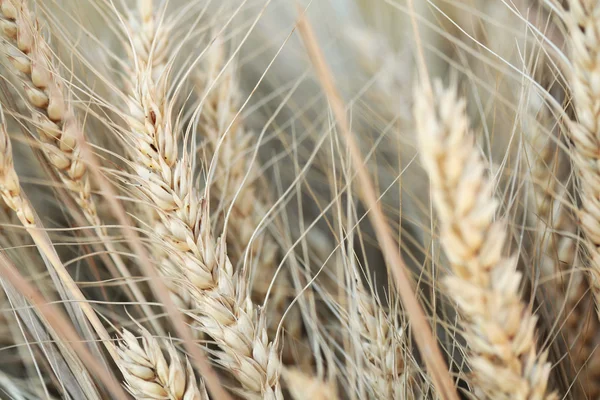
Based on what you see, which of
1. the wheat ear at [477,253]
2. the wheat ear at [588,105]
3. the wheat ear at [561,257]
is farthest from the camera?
the wheat ear at [561,257]

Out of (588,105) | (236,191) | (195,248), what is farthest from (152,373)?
(588,105)

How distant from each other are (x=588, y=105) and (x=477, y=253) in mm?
177

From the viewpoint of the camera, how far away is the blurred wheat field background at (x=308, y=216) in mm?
285

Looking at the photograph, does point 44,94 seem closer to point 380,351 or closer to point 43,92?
point 43,92

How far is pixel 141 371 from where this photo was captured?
37 centimetres

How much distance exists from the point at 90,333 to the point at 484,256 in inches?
13.8

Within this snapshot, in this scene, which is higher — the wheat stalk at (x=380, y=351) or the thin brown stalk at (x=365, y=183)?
the thin brown stalk at (x=365, y=183)

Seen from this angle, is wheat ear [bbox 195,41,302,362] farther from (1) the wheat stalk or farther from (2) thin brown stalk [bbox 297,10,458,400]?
(2) thin brown stalk [bbox 297,10,458,400]

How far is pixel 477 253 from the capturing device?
25 centimetres

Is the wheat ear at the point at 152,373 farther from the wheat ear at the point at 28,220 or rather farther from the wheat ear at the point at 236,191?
the wheat ear at the point at 236,191

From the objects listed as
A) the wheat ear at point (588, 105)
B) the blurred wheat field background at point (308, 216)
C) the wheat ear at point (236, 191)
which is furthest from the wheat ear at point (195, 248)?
the wheat ear at point (588, 105)

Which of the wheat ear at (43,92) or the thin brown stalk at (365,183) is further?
the wheat ear at (43,92)

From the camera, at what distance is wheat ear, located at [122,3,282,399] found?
1.18 ft

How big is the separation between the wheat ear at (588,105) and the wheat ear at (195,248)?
243 millimetres
